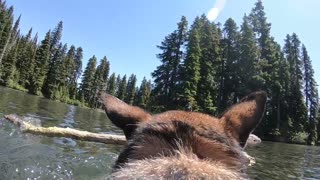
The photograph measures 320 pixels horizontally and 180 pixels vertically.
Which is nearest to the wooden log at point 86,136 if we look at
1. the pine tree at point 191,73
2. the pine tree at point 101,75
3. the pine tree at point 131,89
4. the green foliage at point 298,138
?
the pine tree at point 191,73

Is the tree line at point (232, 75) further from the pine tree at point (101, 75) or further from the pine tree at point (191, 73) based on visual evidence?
the pine tree at point (101, 75)

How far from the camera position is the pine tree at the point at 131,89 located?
134 metres

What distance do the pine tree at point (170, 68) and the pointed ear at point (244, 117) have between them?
38.5 metres

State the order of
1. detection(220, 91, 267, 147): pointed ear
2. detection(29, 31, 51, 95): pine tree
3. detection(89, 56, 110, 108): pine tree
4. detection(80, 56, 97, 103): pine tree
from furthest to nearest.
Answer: detection(89, 56, 110, 108): pine tree, detection(80, 56, 97, 103): pine tree, detection(29, 31, 51, 95): pine tree, detection(220, 91, 267, 147): pointed ear

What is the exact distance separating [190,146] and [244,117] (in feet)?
2.47

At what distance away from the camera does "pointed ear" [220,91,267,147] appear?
2.11m

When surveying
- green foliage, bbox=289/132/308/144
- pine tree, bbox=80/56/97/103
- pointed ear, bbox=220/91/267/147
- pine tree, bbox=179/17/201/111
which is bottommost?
pointed ear, bbox=220/91/267/147

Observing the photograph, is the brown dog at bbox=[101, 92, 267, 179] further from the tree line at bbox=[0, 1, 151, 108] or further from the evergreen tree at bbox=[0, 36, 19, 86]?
Answer: the evergreen tree at bbox=[0, 36, 19, 86]

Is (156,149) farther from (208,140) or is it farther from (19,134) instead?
(19,134)

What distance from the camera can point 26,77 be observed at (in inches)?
3226

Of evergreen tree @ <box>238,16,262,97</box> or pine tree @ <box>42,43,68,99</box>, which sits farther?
pine tree @ <box>42,43,68,99</box>

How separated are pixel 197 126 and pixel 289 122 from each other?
4650 cm

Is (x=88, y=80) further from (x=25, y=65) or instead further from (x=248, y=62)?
(x=248, y=62)

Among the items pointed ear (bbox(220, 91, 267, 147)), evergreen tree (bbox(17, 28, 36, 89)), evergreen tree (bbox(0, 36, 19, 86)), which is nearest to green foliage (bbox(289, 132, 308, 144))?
pointed ear (bbox(220, 91, 267, 147))
